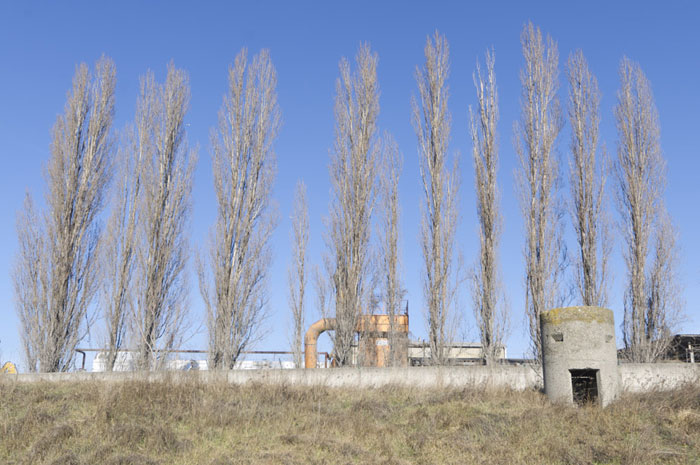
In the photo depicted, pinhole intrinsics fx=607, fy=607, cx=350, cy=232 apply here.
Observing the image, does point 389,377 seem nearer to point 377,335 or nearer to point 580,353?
point 377,335

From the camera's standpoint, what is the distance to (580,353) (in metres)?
13.6

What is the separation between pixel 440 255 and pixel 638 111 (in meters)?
8.89

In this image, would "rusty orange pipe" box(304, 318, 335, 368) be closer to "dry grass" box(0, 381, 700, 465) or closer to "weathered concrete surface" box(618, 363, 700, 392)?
"dry grass" box(0, 381, 700, 465)

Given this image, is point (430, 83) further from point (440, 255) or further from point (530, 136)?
point (440, 255)

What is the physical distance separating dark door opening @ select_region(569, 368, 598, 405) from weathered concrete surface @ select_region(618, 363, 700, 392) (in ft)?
2.93

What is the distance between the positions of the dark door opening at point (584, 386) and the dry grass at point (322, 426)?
3.19ft

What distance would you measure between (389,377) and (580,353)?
4739 millimetres

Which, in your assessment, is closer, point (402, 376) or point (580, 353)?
point (580, 353)

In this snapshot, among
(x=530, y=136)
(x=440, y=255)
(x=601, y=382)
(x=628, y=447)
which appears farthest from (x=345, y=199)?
(x=628, y=447)

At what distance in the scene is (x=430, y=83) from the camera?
2103cm

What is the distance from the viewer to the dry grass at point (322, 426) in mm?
9852

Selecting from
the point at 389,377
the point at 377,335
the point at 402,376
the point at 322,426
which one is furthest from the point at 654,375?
the point at 322,426

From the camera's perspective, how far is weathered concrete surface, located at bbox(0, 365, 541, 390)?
15.5 m

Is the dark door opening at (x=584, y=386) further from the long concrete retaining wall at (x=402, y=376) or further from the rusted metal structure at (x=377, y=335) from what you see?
the rusted metal structure at (x=377, y=335)
